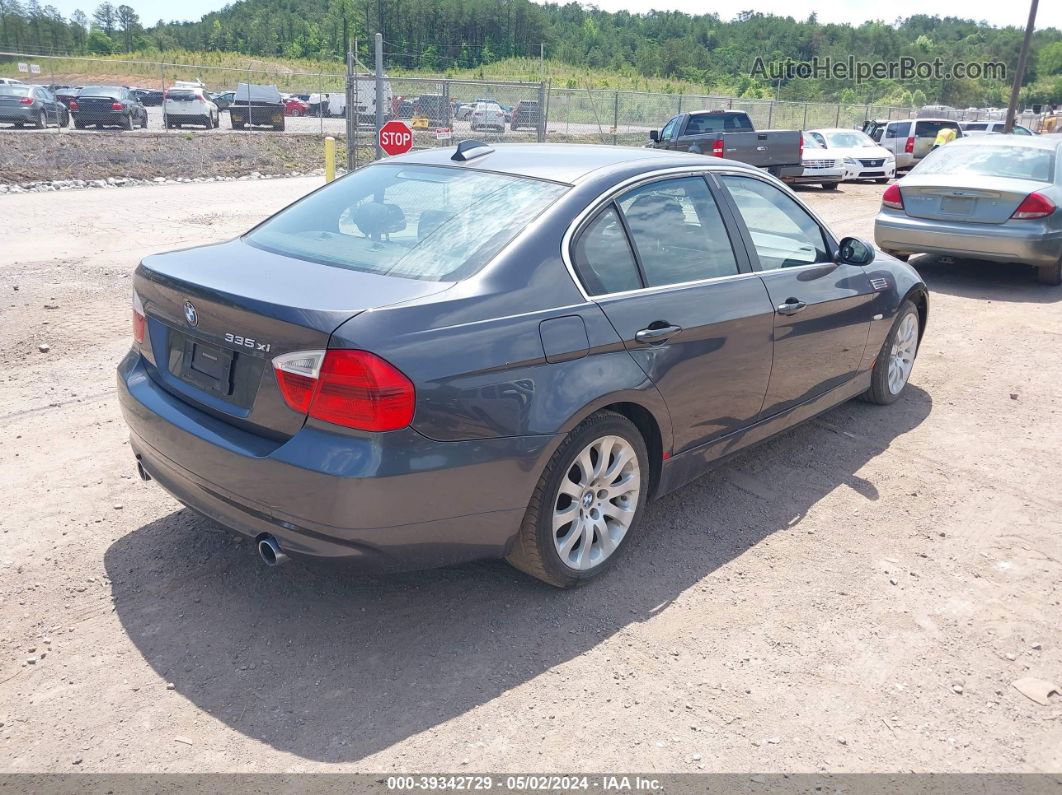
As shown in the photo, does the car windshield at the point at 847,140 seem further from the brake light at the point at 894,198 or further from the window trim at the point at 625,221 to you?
the window trim at the point at 625,221

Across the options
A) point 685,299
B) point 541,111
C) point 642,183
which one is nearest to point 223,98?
point 541,111

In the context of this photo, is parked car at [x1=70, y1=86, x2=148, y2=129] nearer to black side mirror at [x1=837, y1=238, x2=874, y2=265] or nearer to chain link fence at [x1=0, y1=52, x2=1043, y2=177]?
chain link fence at [x1=0, y1=52, x2=1043, y2=177]

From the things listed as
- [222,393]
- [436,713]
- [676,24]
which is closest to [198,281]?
[222,393]

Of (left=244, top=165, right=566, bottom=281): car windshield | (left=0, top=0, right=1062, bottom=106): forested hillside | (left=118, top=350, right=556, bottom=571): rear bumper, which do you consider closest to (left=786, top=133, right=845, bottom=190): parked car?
(left=244, top=165, right=566, bottom=281): car windshield

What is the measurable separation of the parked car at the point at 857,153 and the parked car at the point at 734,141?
3025mm

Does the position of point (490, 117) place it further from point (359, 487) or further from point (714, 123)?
point (359, 487)

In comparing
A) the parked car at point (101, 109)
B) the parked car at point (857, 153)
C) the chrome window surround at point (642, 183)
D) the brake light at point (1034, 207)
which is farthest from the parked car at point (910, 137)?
the chrome window surround at point (642, 183)

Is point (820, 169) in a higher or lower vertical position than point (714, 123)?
lower

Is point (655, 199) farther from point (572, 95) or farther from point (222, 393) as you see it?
point (572, 95)

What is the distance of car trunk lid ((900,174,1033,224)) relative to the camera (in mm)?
9469

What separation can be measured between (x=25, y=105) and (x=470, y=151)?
86.1 ft

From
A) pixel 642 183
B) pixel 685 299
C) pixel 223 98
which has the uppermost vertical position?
pixel 223 98

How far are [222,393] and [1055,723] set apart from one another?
3.09 m

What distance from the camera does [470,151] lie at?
14.1 ft
